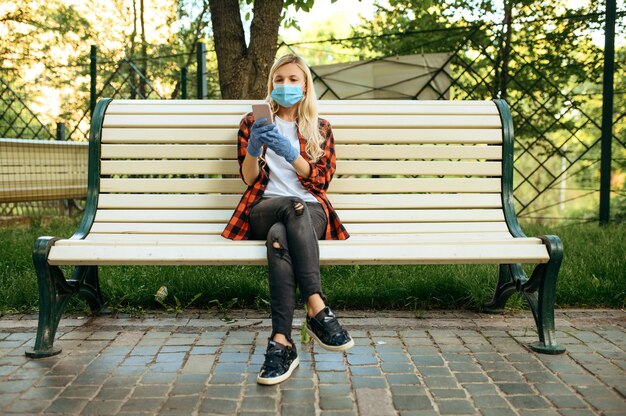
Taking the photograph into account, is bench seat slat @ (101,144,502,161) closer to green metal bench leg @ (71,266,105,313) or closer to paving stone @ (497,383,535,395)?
green metal bench leg @ (71,266,105,313)

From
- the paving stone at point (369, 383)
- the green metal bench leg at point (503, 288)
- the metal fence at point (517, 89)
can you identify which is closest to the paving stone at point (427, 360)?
the paving stone at point (369, 383)

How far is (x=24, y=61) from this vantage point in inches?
523

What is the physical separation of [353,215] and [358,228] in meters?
0.09

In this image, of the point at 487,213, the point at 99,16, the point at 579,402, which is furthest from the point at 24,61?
the point at 579,402

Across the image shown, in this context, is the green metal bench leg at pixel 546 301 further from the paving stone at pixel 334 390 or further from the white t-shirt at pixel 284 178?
the white t-shirt at pixel 284 178

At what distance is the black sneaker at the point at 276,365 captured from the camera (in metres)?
2.60

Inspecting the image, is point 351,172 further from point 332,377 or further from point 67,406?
point 67,406

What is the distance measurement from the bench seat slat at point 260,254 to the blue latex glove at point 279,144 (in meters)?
0.44

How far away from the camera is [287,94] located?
3047mm

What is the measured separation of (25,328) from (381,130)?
87.8 inches

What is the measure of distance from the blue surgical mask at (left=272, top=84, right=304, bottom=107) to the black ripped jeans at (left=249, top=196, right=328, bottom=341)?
50cm

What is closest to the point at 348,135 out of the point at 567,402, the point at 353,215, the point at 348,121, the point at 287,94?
the point at 348,121

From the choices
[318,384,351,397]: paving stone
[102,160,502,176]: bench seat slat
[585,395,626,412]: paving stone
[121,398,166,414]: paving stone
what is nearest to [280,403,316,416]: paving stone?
[318,384,351,397]: paving stone

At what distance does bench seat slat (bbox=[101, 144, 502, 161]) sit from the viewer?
3.51 meters
